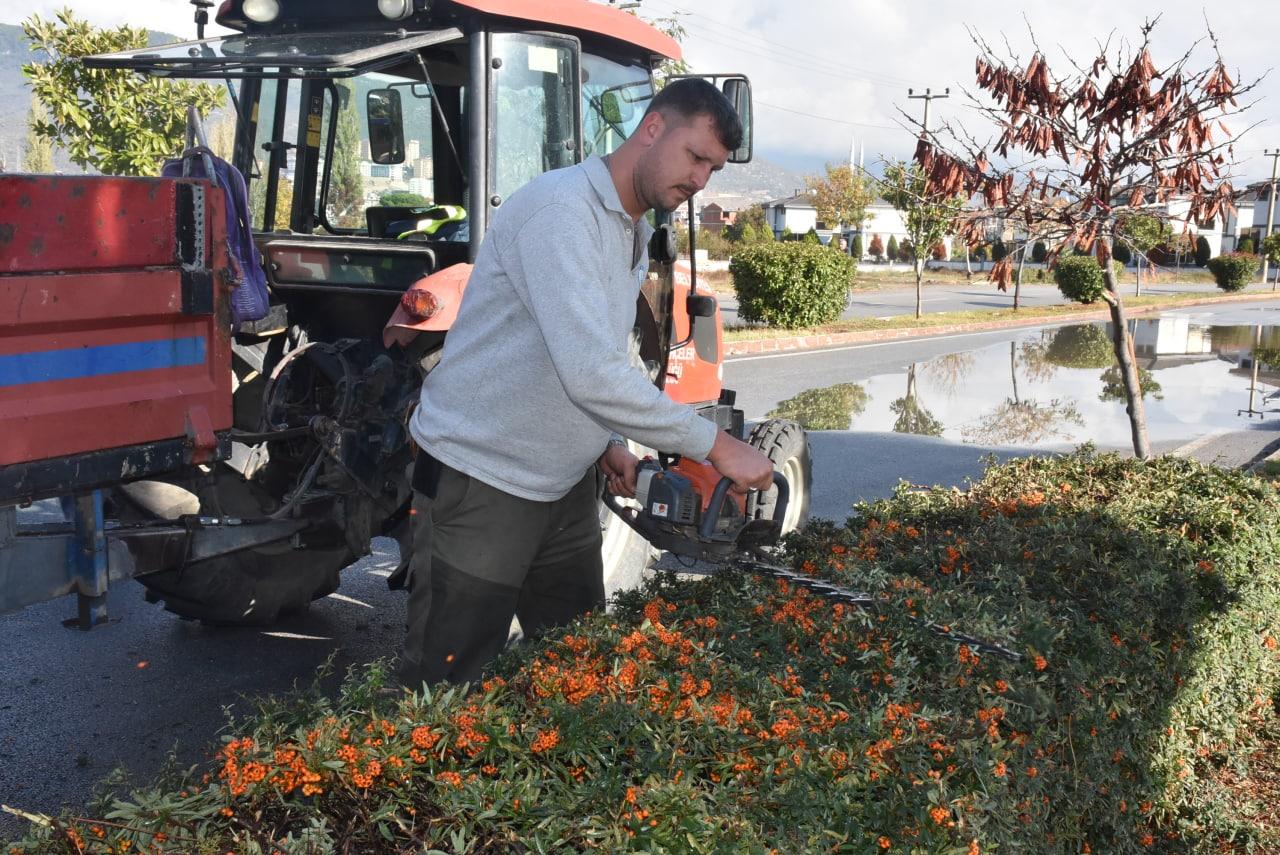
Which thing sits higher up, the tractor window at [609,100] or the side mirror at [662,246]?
the tractor window at [609,100]

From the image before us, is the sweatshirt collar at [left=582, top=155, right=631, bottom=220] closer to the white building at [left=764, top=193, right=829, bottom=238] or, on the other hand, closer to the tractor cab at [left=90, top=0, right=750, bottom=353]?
the tractor cab at [left=90, top=0, right=750, bottom=353]

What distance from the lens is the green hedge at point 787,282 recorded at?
66.2 feet

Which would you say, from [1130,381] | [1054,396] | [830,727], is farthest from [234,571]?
[1054,396]

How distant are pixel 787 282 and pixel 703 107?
17.7 m

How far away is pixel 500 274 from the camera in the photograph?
9.53ft

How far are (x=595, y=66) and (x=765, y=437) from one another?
212cm

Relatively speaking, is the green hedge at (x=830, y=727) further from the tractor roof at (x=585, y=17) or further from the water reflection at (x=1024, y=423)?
the water reflection at (x=1024, y=423)

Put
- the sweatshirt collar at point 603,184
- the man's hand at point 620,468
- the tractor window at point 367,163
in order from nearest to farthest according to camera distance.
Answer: the sweatshirt collar at point 603,184 → the man's hand at point 620,468 → the tractor window at point 367,163

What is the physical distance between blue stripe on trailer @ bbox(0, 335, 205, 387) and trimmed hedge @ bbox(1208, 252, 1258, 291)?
41.1 meters

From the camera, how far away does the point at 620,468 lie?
131 inches

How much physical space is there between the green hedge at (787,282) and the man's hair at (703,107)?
17.5 metres

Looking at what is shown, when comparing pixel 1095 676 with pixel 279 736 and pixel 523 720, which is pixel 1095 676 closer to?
pixel 523 720

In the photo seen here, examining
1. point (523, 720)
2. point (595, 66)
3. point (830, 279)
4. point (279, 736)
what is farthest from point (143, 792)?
point (830, 279)

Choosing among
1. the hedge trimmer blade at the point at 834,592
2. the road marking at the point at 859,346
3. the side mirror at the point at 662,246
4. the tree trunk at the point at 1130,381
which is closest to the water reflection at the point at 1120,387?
the road marking at the point at 859,346
